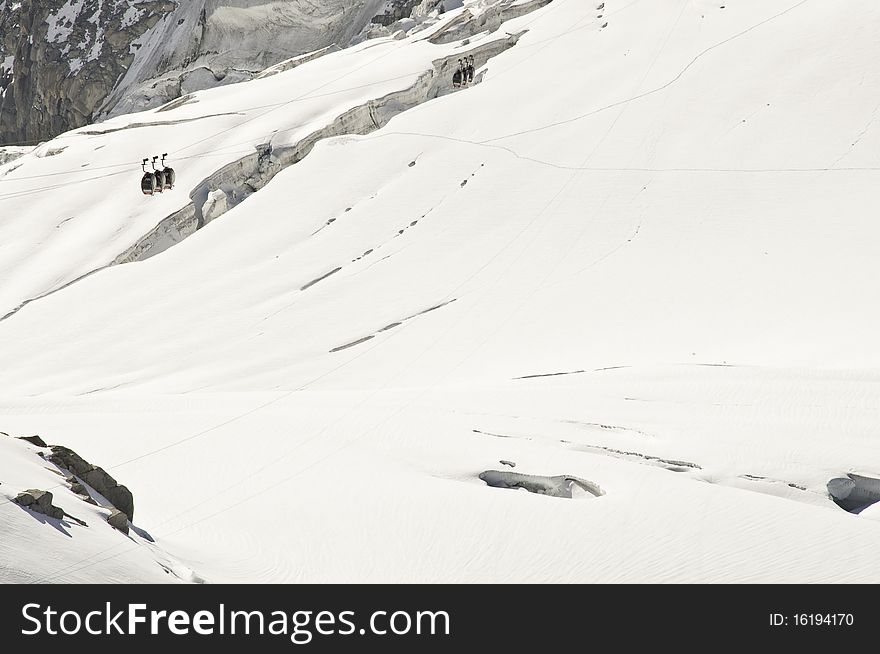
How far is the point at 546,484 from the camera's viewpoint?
14.0m

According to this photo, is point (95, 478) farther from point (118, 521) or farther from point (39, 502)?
point (39, 502)

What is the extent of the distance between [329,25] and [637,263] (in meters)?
34.5

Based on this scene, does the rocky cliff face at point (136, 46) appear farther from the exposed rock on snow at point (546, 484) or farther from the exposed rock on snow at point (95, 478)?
the exposed rock on snow at point (95, 478)

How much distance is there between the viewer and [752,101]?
3375cm

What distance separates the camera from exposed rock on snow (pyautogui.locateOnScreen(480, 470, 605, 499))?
45.1 feet

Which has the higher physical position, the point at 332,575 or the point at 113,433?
the point at 332,575

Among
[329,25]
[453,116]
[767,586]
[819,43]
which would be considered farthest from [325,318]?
[329,25]

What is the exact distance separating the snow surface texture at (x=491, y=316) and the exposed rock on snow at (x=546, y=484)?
0.60 feet

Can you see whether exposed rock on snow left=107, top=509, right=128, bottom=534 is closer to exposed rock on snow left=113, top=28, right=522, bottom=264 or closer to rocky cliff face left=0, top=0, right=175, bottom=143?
exposed rock on snow left=113, top=28, right=522, bottom=264

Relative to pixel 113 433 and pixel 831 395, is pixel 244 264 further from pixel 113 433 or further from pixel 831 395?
pixel 831 395

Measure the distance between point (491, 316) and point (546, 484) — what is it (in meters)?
12.1

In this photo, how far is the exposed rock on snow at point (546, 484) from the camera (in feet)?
45.1

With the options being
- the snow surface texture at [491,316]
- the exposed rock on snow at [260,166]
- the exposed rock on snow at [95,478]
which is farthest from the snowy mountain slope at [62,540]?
the exposed rock on snow at [260,166]

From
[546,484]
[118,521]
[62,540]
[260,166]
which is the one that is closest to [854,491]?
[546,484]
